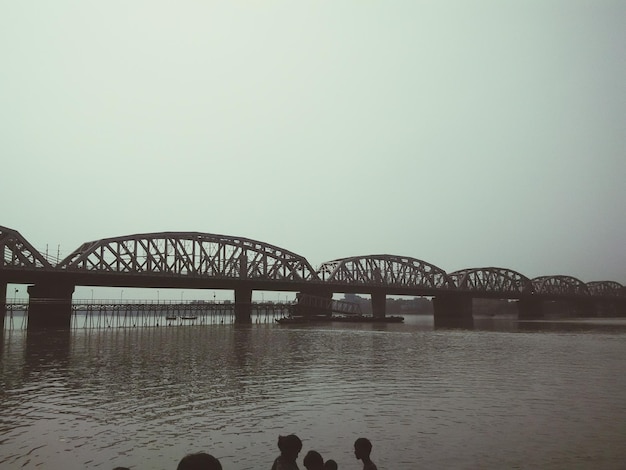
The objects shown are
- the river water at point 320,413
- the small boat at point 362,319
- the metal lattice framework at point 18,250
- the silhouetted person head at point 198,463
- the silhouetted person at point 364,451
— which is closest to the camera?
the silhouetted person head at point 198,463

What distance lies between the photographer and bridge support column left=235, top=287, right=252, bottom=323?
493ft

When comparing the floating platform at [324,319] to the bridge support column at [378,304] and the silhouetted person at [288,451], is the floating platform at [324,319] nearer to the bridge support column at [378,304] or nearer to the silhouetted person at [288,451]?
the bridge support column at [378,304]

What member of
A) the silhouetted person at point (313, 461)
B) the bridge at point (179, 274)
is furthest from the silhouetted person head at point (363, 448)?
the bridge at point (179, 274)

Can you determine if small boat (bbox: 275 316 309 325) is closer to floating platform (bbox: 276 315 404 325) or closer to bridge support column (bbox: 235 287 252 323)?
floating platform (bbox: 276 315 404 325)

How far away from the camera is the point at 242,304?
151 metres

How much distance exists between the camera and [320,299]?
170 meters

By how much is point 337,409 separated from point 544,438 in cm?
920

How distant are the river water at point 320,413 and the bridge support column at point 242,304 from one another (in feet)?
347

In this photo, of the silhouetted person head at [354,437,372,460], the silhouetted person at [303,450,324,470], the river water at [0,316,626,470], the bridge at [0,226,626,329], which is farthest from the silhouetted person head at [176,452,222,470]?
the bridge at [0,226,626,329]

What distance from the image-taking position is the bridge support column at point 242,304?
150375 millimetres

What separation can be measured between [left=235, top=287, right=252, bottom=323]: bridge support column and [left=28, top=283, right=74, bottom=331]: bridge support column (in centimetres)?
5141

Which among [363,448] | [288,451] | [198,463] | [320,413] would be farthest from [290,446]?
[320,413]

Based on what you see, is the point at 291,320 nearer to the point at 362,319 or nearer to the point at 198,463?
the point at 362,319

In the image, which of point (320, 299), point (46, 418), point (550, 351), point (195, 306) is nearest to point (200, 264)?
point (195, 306)
